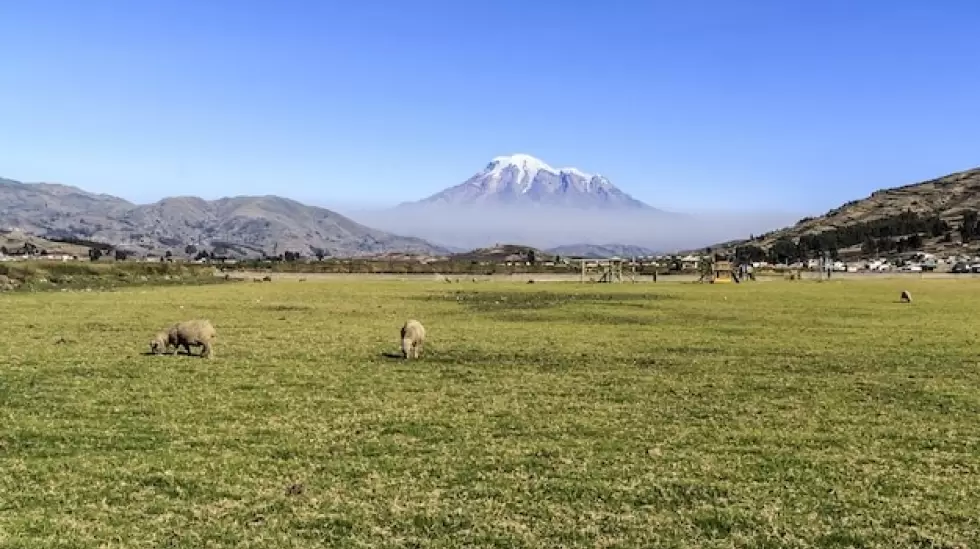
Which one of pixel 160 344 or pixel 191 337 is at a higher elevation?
pixel 191 337

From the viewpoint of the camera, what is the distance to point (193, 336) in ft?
76.3

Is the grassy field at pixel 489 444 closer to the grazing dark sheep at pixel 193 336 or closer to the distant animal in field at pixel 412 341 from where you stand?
the distant animal in field at pixel 412 341

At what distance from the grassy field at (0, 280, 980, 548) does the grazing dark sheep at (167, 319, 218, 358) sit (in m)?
0.62

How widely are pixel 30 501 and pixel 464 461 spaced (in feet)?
18.3

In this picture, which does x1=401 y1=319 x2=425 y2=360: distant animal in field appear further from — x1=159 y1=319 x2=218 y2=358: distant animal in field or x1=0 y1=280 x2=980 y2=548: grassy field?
x1=159 y1=319 x2=218 y2=358: distant animal in field

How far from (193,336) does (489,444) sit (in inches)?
531

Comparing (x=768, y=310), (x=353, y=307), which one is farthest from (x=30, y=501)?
(x=768, y=310)

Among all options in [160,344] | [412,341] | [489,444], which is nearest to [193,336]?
[160,344]

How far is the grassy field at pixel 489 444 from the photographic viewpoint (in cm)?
917

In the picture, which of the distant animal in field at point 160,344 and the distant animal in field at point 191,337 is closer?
the distant animal in field at point 191,337

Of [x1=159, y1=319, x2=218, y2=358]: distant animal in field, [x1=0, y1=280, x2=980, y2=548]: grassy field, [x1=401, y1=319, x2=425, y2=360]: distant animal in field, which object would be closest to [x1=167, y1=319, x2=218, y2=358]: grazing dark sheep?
[x1=159, y1=319, x2=218, y2=358]: distant animal in field

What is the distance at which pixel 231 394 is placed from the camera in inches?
670

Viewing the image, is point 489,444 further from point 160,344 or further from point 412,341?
point 160,344

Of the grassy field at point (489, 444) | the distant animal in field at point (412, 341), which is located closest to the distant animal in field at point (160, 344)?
the grassy field at point (489, 444)
